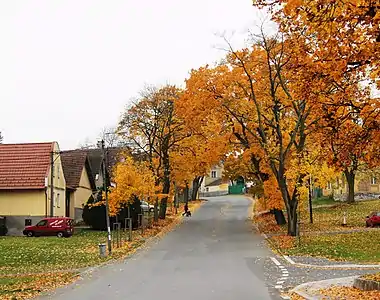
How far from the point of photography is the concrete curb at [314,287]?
14341 mm

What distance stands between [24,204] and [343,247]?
26.3 m

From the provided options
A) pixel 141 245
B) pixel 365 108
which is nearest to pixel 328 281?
pixel 365 108

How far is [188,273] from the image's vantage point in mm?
20906

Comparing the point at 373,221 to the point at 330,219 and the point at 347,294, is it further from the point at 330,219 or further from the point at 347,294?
the point at 347,294

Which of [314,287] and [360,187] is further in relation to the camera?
[360,187]

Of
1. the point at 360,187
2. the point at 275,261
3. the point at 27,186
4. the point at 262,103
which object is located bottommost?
the point at 275,261

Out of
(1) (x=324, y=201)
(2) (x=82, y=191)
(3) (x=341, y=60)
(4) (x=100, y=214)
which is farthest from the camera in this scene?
(1) (x=324, y=201)

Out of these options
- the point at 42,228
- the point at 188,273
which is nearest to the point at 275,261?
the point at 188,273

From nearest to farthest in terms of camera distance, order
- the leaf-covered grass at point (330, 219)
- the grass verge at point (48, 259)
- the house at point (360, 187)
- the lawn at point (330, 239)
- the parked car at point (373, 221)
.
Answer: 1. the grass verge at point (48, 259)
2. the lawn at point (330, 239)
3. the parked car at point (373, 221)
4. the leaf-covered grass at point (330, 219)
5. the house at point (360, 187)

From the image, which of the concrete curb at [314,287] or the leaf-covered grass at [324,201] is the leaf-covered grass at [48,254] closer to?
the concrete curb at [314,287]

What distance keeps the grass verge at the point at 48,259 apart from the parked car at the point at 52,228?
30.1 inches

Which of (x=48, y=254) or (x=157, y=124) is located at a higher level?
(x=157, y=124)

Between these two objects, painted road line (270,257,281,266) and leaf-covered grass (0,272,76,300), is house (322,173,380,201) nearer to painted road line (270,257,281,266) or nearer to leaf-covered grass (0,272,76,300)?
painted road line (270,257,281,266)

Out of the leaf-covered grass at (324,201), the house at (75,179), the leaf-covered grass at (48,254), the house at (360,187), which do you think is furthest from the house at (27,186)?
the leaf-covered grass at (324,201)
